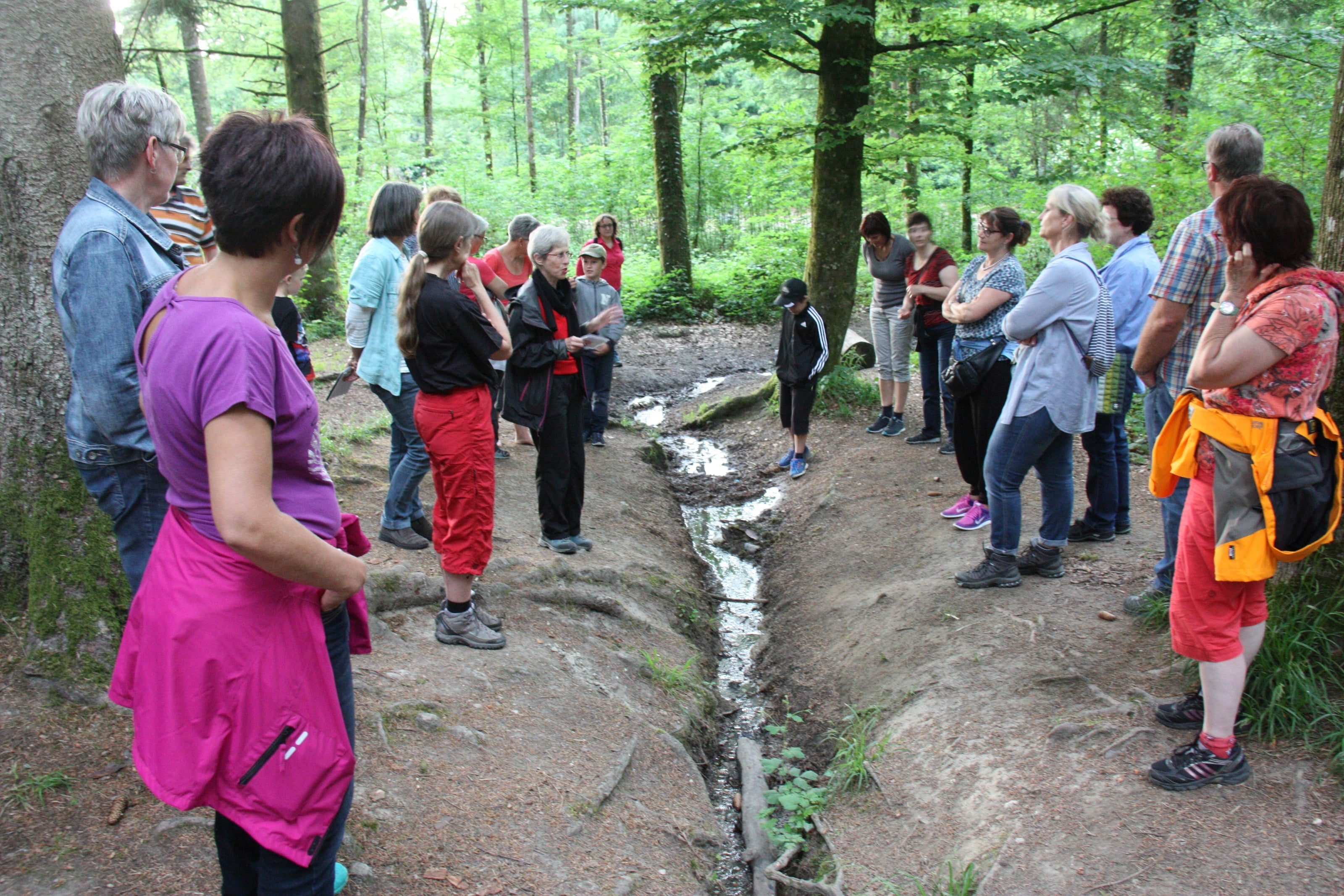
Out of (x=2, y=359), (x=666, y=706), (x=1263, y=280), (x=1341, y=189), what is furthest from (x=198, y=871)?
(x=1341, y=189)

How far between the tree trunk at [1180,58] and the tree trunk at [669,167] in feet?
24.2

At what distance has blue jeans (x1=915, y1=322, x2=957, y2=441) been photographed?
7.36 metres

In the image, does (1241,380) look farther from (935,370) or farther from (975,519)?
(935,370)

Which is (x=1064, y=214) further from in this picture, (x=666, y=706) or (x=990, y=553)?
(x=666, y=706)

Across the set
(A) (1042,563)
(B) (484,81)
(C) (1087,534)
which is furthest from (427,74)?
(A) (1042,563)

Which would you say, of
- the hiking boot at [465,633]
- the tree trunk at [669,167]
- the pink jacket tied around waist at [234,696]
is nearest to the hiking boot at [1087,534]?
the hiking boot at [465,633]

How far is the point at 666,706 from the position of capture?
459 cm

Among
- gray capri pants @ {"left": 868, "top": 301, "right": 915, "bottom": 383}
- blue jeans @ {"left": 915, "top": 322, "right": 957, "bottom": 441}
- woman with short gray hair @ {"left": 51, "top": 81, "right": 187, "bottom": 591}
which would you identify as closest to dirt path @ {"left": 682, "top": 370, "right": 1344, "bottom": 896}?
blue jeans @ {"left": 915, "top": 322, "right": 957, "bottom": 441}

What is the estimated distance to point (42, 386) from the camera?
312cm

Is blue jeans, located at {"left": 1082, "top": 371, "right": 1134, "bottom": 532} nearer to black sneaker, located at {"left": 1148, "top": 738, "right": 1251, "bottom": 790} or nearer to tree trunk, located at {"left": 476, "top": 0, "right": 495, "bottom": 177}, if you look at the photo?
black sneaker, located at {"left": 1148, "top": 738, "right": 1251, "bottom": 790}

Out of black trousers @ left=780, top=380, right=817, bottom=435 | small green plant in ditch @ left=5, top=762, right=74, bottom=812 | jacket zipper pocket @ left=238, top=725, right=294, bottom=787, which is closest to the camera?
jacket zipper pocket @ left=238, top=725, right=294, bottom=787

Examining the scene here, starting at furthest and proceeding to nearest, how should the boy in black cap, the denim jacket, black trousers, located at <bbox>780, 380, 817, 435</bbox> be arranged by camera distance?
1. black trousers, located at <bbox>780, 380, 817, 435</bbox>
2. the boy in black cap
3. the denim jacket

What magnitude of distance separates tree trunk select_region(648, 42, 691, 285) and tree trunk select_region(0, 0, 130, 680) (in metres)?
12.1

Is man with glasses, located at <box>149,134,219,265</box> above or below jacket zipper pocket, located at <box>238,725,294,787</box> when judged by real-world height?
above
